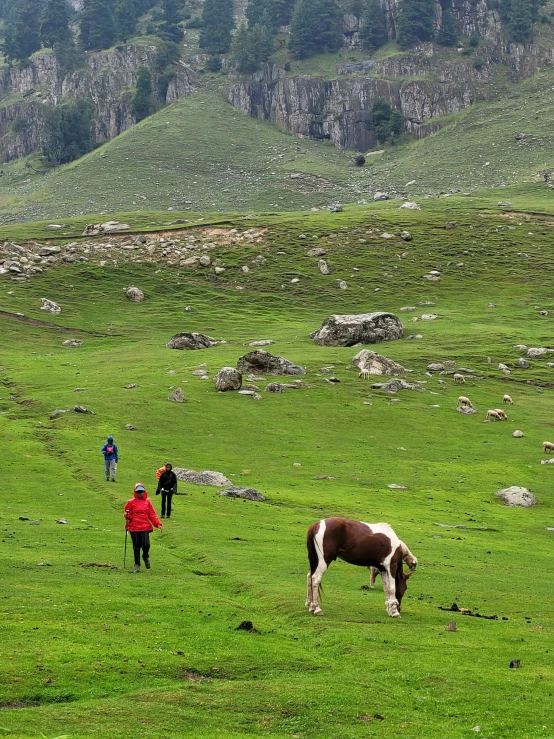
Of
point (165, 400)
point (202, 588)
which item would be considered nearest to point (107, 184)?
point (165, 400)

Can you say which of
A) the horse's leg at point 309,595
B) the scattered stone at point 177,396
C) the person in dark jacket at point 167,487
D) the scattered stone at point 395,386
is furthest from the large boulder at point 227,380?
the horse's leg at point 309,595

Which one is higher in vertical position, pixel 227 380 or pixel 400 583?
pixel 400 583

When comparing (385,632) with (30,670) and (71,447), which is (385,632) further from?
(71,447)

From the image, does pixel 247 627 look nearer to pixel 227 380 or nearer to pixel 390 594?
pixel 390 594

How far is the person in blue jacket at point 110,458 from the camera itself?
154 feet

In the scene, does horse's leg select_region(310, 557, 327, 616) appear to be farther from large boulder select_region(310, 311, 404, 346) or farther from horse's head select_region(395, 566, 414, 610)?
large boulder select_region(310, 311, 404, 346)

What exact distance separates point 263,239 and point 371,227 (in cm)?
1568

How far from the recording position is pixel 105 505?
1684 inches

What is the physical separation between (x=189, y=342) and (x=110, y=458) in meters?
43.7

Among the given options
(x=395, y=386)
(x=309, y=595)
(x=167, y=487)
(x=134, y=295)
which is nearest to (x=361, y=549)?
(x=309, y=595)

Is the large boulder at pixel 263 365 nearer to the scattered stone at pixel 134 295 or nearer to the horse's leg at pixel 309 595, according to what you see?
the scattered stone at pixel 134 295

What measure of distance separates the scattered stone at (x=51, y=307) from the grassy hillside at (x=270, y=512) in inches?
76.1

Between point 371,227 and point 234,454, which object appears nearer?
point 234,454

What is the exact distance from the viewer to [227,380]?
71188 mm
